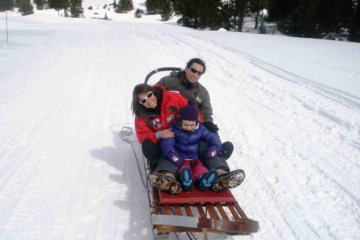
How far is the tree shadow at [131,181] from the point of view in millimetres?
3312

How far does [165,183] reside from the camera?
3082 millimetres

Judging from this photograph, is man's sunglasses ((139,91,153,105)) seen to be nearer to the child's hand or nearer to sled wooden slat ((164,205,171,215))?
the child's hand

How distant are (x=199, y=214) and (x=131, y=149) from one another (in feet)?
6.80

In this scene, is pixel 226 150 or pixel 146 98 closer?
pixel 226 150

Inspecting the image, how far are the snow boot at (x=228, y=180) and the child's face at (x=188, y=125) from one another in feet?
1.98

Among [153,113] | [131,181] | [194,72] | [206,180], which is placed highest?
[194,72]

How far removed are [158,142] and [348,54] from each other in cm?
1060

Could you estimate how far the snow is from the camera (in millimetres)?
3436

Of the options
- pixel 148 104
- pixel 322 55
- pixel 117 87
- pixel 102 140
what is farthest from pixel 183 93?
pixel 322 55

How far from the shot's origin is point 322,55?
12.1 meters

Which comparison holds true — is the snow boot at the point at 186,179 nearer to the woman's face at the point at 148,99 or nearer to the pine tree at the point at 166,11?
the woman's face at the point at 148,99

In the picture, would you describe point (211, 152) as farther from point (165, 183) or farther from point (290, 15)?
point (290, 15)

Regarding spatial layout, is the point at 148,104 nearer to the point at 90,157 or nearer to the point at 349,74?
the point at 90,157

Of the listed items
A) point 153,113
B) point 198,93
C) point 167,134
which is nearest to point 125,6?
point 198,93
